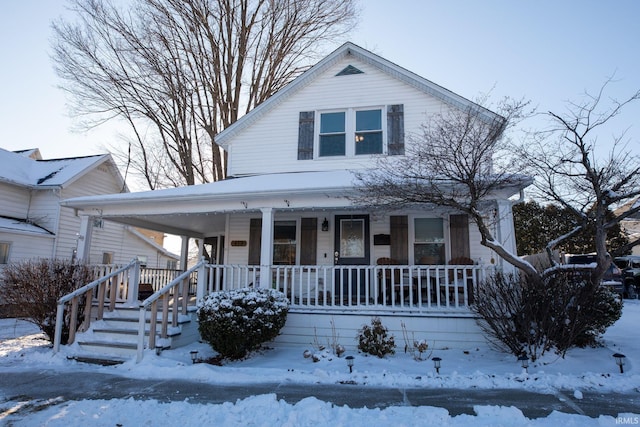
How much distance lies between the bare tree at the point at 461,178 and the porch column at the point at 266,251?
6.54 ft

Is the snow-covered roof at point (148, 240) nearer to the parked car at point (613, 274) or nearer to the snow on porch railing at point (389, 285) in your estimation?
the snow on porch railing at point (389, 285)

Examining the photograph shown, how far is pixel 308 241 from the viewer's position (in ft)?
32.6

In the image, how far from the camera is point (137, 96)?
679 inches

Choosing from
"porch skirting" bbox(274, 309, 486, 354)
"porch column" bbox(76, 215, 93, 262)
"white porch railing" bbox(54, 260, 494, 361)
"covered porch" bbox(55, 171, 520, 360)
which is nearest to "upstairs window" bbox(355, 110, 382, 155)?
"covered porch" bbox(55, 171, 520, 360)

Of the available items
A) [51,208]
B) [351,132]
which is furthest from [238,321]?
[51,208]

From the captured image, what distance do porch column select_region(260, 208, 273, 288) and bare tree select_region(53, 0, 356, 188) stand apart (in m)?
10.3

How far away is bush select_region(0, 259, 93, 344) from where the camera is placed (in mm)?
7391

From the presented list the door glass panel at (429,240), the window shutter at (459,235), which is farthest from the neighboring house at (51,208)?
the window shutter at (459,235)

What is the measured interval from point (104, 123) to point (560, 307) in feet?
60.6

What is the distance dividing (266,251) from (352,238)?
2642 mm

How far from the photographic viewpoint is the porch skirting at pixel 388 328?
7.09 metres

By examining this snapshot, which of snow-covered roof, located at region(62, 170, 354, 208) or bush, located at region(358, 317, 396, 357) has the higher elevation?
snow-covered roof, located at region(62, 170, 354, 208)

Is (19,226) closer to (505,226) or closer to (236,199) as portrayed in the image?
(236,199)

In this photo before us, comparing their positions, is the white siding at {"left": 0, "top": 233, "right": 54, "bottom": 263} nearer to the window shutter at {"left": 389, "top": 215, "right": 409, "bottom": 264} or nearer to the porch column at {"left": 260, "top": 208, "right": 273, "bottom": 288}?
the porch column at {"left": 260, "top": 208, "right": 273, "bottom": 288}
